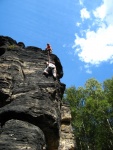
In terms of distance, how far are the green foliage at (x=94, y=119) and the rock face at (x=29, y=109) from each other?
48.5 ft

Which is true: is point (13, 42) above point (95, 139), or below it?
above

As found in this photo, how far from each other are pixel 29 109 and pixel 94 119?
2332cm

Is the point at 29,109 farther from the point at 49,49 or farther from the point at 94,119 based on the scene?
the point at 94,119

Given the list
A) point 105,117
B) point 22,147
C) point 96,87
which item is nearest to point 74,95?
point 96,87

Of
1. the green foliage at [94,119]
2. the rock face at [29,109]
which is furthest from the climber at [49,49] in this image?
the green foliage at [94,119]

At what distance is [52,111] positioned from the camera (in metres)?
10.7

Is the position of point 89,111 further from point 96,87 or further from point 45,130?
point 45,130

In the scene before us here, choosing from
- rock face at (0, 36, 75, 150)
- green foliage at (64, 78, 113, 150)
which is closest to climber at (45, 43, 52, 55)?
rock face at (0, 36, 75, 150)

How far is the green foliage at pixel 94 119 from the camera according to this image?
100 feet

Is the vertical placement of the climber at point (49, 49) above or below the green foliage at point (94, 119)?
above

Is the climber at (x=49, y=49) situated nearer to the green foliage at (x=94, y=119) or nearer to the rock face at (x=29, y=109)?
the rock face at (x=29, y=109)

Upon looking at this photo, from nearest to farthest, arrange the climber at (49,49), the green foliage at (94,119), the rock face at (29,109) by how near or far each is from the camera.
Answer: the rock face at (29,109), the climber at (49,49), the green foliage at (94,119)

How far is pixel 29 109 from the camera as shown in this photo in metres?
9.97

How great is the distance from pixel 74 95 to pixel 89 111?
4.98 m
